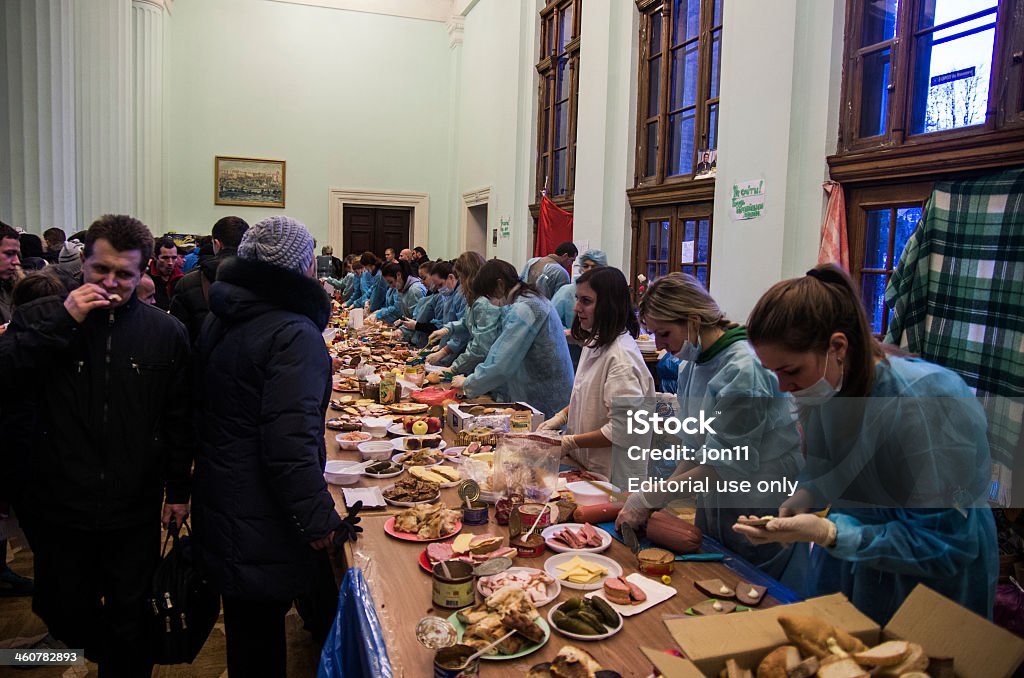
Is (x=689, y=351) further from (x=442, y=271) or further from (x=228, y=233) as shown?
(x=442, y=271)

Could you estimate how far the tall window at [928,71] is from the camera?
3936 mm

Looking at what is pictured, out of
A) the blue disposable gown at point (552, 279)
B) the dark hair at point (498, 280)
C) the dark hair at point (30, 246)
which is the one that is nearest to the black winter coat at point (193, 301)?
the dark hair at point (498, 280)

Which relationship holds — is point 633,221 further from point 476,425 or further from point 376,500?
point 376,500

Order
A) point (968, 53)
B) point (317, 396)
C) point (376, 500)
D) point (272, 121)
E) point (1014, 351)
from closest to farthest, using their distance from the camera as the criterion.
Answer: point (317, 396) < point (376, 500) < point (1014, 351) < point (968, 53) < point (272, 121)

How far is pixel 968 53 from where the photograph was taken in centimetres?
423

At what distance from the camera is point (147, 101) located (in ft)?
40.8

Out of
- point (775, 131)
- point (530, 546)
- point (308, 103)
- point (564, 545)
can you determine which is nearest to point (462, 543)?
point (530, 546)

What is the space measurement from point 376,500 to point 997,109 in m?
3.85

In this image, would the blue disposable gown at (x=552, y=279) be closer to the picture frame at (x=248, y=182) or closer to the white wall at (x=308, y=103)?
the white wall at (x=308, y=103)

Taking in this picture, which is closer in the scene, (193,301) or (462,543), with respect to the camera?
(462,543)

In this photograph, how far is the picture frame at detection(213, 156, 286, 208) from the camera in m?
14.5

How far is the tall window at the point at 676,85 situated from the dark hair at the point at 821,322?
5.64m

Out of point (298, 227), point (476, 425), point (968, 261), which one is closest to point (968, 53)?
point (968, 261)

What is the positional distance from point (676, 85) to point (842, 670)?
7319 mm
